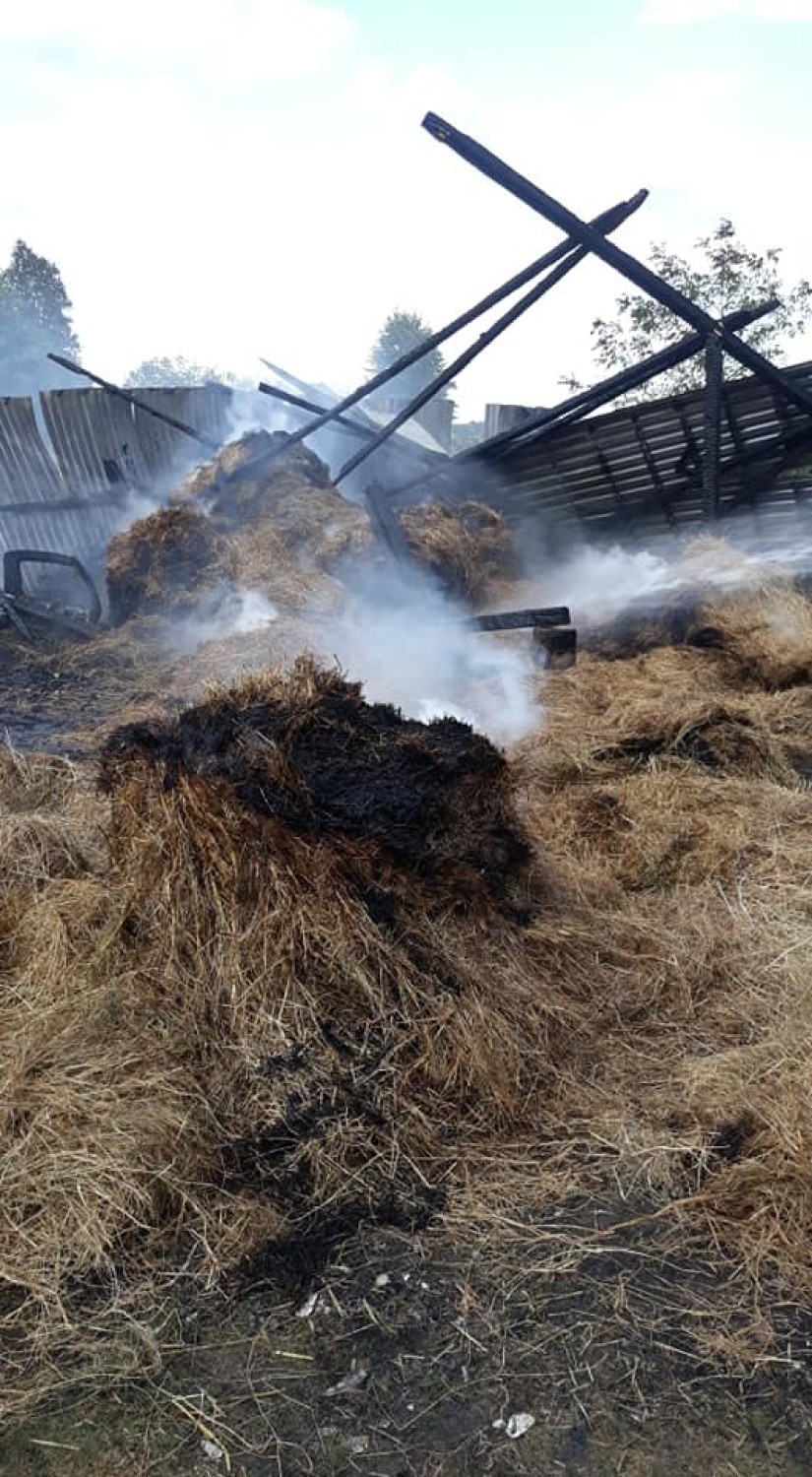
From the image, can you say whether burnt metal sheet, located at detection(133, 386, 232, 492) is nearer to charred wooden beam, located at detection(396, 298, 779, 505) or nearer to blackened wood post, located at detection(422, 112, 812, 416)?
charred wooden beam, located at detection(396, 298, 779, 505)

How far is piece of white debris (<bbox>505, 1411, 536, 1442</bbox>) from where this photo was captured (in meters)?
1.70

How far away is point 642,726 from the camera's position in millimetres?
5277

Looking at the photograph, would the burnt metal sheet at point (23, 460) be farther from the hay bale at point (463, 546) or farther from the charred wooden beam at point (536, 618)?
the charred wooden beam at point (536, 618)

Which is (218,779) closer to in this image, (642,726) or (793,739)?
(642,726)

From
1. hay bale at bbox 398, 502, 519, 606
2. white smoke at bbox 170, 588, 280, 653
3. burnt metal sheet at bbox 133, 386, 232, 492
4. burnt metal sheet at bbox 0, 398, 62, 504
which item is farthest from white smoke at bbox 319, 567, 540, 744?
burnt metal sheet at bbox 0, 398, 62, 504

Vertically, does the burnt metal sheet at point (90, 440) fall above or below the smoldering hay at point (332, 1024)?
above

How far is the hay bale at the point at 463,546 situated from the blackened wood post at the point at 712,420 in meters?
2.27

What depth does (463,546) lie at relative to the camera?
8953 mm

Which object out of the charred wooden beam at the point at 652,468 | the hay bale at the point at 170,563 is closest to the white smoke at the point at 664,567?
the charred wooden beam at the point at 652,468

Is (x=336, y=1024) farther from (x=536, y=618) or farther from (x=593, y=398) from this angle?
(x=593, y=398)

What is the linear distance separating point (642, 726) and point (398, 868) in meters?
2.85

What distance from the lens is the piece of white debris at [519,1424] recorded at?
170 cm

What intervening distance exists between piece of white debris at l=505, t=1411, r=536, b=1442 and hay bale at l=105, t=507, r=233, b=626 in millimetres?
7133

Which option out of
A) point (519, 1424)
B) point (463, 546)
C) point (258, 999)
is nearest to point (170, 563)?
point (463, 546)
